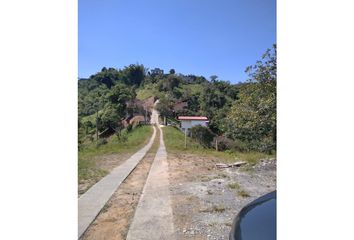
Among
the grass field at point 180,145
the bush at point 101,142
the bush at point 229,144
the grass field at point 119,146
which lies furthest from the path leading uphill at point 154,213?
the bush at point 101,142

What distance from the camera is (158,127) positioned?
6.71 m

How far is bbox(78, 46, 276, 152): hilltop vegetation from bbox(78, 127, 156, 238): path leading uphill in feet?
3.45

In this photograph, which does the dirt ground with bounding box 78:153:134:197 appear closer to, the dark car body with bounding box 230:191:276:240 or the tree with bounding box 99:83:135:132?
the tree with bounding box 99:83:135:132

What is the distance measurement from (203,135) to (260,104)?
99.3 inches

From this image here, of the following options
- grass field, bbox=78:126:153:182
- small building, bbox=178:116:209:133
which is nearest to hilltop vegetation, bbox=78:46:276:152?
small building, bbox=178:116:209:133

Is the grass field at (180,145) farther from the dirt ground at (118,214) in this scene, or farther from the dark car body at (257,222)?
the dark car body at (257,222)

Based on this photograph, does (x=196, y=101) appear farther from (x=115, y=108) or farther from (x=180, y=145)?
(x=115, y=108)

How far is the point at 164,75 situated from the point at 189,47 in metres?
7.89

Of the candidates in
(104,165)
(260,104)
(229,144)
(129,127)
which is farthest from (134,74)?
(260,104)

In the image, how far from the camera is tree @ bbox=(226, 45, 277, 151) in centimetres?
339

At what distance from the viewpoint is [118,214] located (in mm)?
1884
